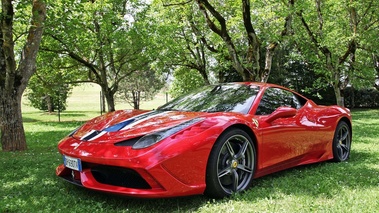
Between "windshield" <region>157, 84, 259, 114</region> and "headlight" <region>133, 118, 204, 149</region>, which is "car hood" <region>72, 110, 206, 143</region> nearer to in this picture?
"headlight" <region>133, 118, 204, 149</region>

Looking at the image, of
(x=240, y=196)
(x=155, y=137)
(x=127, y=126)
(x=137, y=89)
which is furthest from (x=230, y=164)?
(x=137, y=89)

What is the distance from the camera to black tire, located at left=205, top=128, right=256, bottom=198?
10.6 ft

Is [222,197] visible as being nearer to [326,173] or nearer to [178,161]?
[178,161]

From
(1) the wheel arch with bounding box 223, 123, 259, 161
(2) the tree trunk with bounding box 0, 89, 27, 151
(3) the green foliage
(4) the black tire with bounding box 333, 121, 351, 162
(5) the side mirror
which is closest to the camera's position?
(1) the wheel arch with bounding box 223, 123, 259, 161

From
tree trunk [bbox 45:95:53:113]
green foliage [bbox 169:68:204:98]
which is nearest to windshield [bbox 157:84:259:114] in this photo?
green foliage [bbox 169:68:204:98]

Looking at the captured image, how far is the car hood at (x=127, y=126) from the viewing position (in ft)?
10.6

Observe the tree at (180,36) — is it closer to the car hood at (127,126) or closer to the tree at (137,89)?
the tree at (137,89)

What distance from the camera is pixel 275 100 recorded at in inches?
177

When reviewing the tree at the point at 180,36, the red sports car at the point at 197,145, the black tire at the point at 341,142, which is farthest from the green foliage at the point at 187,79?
the red sports car at the point at 197,145

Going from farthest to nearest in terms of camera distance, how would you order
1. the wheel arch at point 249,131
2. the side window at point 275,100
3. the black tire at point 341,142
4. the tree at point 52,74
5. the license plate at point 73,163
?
the tree at point 52,74 → the black tire at point 341,142 → the side window at point 275,100 → the wheel arch at point 249,131 → the license plate at point 73,163

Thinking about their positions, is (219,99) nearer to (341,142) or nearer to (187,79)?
(341,142)

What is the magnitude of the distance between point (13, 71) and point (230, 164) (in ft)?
15.4

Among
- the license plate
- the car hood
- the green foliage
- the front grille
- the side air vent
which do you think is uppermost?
the green foliage

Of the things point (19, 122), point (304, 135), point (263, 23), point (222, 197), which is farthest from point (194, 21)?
point (222, 197)
